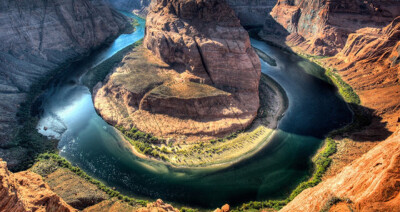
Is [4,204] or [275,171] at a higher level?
[4,204]

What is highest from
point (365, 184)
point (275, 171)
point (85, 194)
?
point (365, 184)

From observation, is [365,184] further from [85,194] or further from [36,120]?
[36,120]

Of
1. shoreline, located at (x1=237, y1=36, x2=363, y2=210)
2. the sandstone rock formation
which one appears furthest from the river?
the sandstone rock formation

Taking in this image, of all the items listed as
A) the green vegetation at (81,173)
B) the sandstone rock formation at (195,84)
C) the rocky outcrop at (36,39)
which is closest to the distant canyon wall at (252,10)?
the rocky outcrop at (36,39)

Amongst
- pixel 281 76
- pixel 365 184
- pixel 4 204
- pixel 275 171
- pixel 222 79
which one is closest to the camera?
pixel 4 204

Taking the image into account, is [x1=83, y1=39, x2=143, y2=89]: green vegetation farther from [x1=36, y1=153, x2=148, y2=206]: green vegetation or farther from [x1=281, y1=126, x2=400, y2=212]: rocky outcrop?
[x1=281, y1=126, x2=400, y2=212]: rocky outcrop

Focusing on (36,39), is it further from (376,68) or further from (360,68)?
(376,68)

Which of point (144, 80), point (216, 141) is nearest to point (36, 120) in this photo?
point (144, 80)
